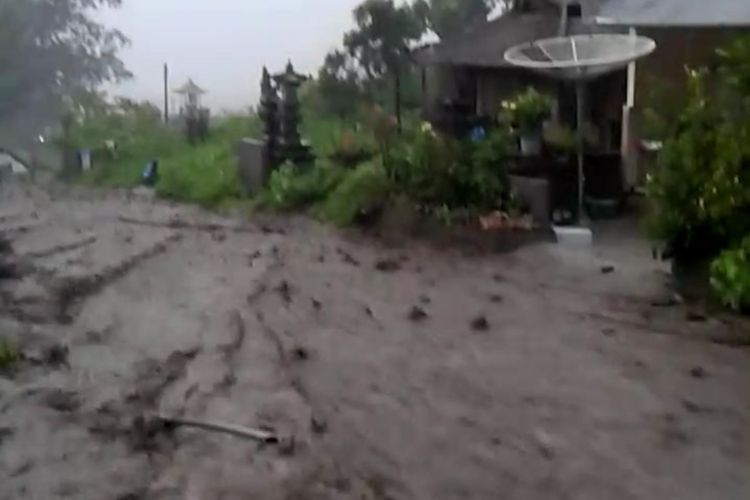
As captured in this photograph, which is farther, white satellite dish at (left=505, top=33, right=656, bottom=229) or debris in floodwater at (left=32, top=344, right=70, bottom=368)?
white satellite dish at (left=505, top=33, right=656, bottom=229)

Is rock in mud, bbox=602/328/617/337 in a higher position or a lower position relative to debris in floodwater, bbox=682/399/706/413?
higher

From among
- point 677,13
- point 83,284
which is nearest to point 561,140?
point 677,13

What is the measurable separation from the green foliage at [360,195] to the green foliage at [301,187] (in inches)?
15.5

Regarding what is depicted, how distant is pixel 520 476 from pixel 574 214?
383cm

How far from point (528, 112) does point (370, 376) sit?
3163 mm

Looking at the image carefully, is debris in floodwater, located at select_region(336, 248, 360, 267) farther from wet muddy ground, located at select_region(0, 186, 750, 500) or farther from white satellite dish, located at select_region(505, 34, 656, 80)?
white satellite dish, located at select_region(505, 34, 656, 80)

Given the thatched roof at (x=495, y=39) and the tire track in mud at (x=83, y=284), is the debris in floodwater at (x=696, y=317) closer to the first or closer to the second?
the tire track in mud at (x=83, y=284)

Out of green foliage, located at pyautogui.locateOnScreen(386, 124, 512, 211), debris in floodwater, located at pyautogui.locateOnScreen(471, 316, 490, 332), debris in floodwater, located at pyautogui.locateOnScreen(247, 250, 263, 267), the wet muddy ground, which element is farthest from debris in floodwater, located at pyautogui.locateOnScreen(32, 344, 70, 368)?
green foliage, located at pyautogui.locateOnScreen(386, 124, 512, 211)

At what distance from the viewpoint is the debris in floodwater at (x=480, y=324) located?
15.9 ft

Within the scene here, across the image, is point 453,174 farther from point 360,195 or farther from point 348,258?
point 348,258

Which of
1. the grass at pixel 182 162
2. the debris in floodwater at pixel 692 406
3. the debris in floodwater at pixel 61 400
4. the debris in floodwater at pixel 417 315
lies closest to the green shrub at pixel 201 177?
the grass at pixel 182 162

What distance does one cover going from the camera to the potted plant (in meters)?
7.00

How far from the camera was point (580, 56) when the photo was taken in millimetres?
6848

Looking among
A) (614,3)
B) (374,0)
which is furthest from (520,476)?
(374,0)
